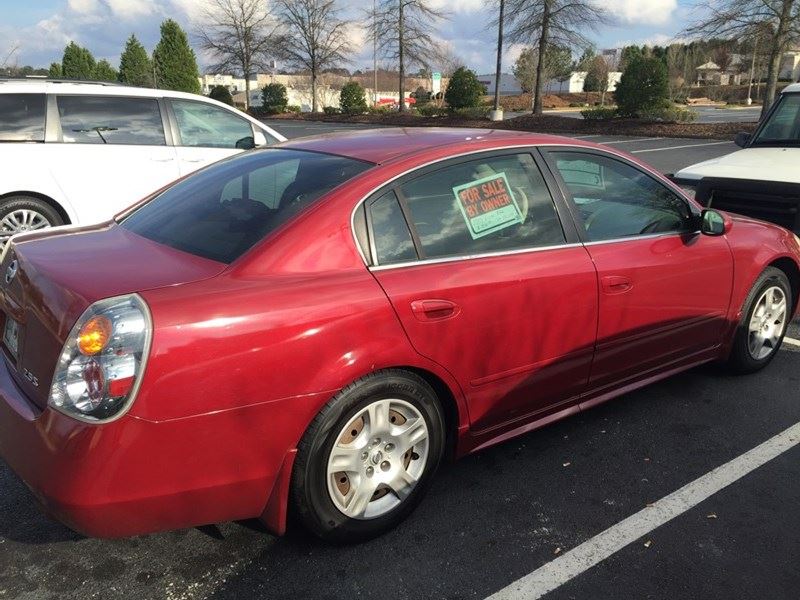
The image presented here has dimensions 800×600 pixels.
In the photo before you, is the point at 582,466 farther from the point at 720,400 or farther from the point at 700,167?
the point at 700,167

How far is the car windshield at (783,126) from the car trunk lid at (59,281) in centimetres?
672

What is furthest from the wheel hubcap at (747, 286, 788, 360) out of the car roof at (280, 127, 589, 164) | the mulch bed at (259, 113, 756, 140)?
the mulch bed at (259, 113, 756, 140)

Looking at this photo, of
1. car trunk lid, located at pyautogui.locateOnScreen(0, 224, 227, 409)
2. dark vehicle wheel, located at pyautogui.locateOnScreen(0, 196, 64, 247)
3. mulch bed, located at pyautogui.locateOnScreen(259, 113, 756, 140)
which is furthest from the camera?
mulch bed, located at pyautogui.locateOnScreen(259, 113, 756, 140)

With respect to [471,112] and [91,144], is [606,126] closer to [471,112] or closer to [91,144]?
[471,112]

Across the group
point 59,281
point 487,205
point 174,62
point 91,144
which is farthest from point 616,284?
point 174,62

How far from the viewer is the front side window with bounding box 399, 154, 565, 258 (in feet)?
9.14

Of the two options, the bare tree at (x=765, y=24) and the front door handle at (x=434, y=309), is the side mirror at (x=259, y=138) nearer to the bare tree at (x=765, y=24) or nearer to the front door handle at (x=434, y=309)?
the front door handle at (x=434, y=309)

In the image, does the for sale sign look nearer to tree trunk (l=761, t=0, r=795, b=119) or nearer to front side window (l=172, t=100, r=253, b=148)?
front side window (l=172, t=100, r=253, b=148)

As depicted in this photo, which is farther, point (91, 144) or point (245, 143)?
point (245, 143)

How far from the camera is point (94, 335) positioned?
211cm

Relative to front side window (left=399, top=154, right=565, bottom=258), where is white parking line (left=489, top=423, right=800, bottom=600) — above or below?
below

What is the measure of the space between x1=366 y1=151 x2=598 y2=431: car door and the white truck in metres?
3.58

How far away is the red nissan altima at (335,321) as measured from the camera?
6.97ft

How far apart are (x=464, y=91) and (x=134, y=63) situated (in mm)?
23222
